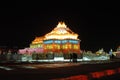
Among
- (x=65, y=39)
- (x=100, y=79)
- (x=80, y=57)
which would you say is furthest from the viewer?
(x=65, y=39)

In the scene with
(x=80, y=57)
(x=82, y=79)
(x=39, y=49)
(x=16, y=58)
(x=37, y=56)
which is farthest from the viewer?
(x=39, y=49)

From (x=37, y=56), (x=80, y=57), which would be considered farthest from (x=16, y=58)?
(x=80, y=57)

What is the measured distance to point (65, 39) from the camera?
105438 mm

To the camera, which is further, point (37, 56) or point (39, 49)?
point (39, 49)

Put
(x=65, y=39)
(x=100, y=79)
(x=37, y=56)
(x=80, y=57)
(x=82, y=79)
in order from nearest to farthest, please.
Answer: (x=82, y=79) < (x=100, y=79) < (x=37, y=56) < (x=80, y=57) < (x=65, y=39)

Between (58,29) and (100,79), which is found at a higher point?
(58,29)

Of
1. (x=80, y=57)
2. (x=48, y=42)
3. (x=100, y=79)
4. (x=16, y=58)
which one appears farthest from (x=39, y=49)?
(x=100, y=79)

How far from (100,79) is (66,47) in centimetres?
9024

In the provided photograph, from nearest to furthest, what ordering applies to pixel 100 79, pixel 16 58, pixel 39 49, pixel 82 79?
pixel 82 79 → pixel 100 79 → pixel 16 58 → pixel 39 49

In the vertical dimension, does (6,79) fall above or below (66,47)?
below

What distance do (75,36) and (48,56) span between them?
47075mm

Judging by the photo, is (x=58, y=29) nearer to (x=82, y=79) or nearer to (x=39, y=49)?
(x=39, y=49)

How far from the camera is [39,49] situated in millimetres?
118125

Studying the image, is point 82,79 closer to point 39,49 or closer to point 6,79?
point 6,79
